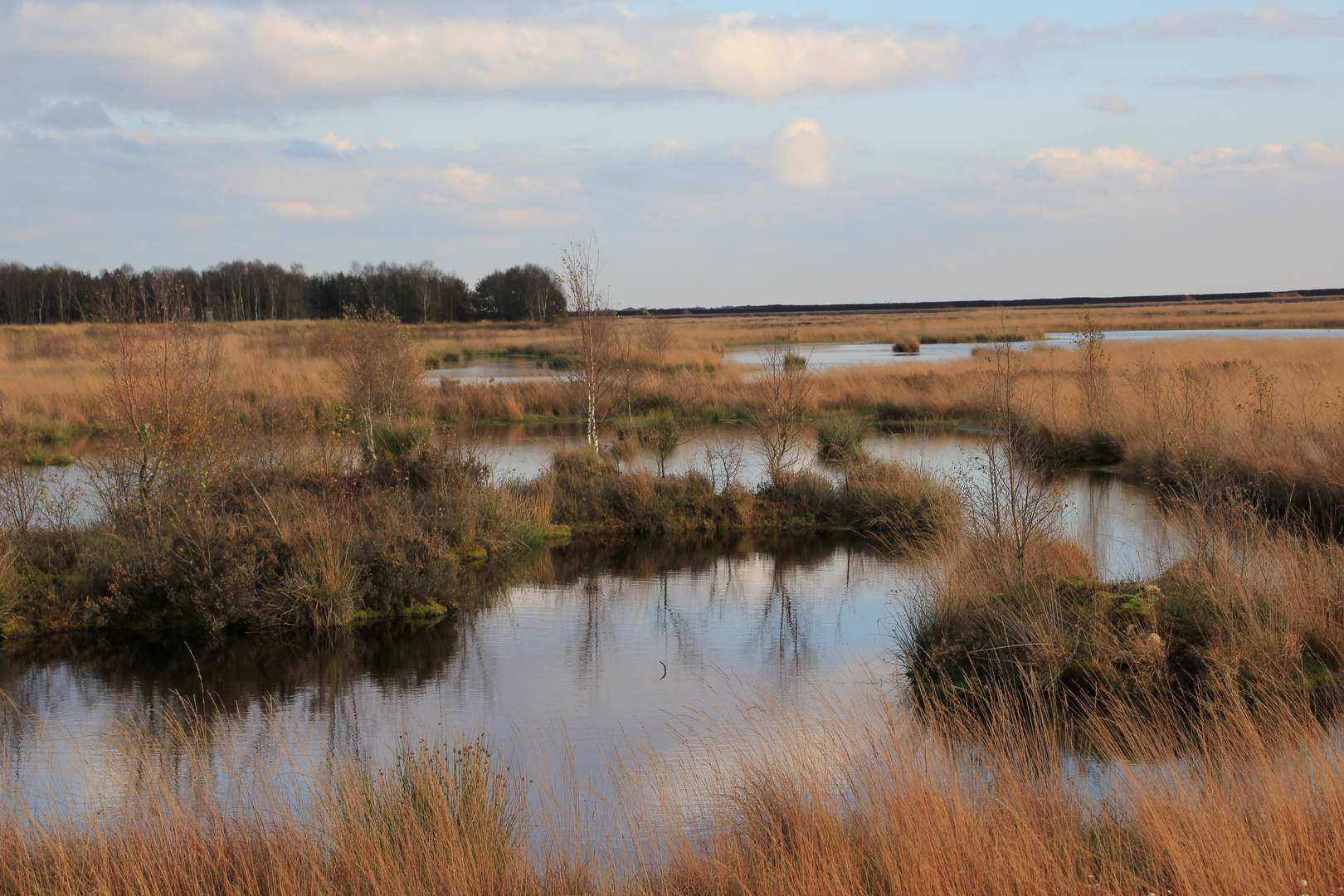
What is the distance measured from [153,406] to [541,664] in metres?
5.35

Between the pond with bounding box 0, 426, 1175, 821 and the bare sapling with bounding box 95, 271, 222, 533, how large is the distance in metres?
2.02

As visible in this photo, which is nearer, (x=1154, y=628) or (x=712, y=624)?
(x=1154, y=628)

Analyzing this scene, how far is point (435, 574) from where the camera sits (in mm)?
10102

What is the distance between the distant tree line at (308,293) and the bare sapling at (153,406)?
60.1 m

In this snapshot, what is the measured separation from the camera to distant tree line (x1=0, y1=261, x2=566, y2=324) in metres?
72.2

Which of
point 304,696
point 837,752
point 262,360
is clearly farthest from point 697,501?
point 262,360

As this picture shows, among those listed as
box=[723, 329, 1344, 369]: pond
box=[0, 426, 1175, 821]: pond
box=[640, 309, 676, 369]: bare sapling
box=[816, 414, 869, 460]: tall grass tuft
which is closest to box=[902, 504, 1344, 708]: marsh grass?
box=[0, 426, 1175, 821]: pond

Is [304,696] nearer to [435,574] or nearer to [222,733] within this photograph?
[222,733]

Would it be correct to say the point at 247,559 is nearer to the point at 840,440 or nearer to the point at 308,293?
the point at 840,440

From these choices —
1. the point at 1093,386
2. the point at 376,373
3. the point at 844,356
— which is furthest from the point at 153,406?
the point at 844,356

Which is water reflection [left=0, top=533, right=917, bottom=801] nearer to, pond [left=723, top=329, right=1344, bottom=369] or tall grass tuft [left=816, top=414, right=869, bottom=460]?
tall grass tuft [left=816, top=414, right=869, bottom=460]

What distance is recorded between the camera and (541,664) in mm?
8234

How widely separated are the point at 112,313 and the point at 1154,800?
1052 cm

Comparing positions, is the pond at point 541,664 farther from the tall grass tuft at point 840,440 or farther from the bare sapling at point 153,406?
the tall grass tuft at point 840,440
